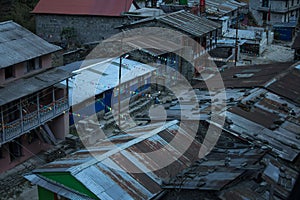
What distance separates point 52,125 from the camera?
2406 centimetres

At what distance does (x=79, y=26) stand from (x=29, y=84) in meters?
23.4

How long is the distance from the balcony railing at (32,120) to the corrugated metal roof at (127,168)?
219 inches

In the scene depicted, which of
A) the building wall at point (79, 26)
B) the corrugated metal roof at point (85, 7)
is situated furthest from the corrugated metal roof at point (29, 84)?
the corrugated metal roof at point (85, 7)

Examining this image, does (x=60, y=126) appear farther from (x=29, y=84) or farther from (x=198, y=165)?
(x=198, y=165)

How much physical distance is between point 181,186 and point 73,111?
13.8m

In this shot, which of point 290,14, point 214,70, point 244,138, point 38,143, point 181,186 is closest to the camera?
point 181,186

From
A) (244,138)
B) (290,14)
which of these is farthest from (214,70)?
(290,14)

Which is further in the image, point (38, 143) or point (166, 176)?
point (38, 143)

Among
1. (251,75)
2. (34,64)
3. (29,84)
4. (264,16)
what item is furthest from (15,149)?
(264,16)

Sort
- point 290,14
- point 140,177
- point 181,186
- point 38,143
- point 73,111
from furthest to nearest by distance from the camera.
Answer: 1. point 290,14
2. point 73,111
3. point 38,143
4. point 140,177
5. point 181,186

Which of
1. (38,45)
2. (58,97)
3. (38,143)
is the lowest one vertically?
(38,143)

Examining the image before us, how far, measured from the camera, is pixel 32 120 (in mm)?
21359

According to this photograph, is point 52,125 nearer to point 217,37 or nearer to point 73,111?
point 73,111

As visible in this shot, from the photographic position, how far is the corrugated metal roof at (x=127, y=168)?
43.9 feet
